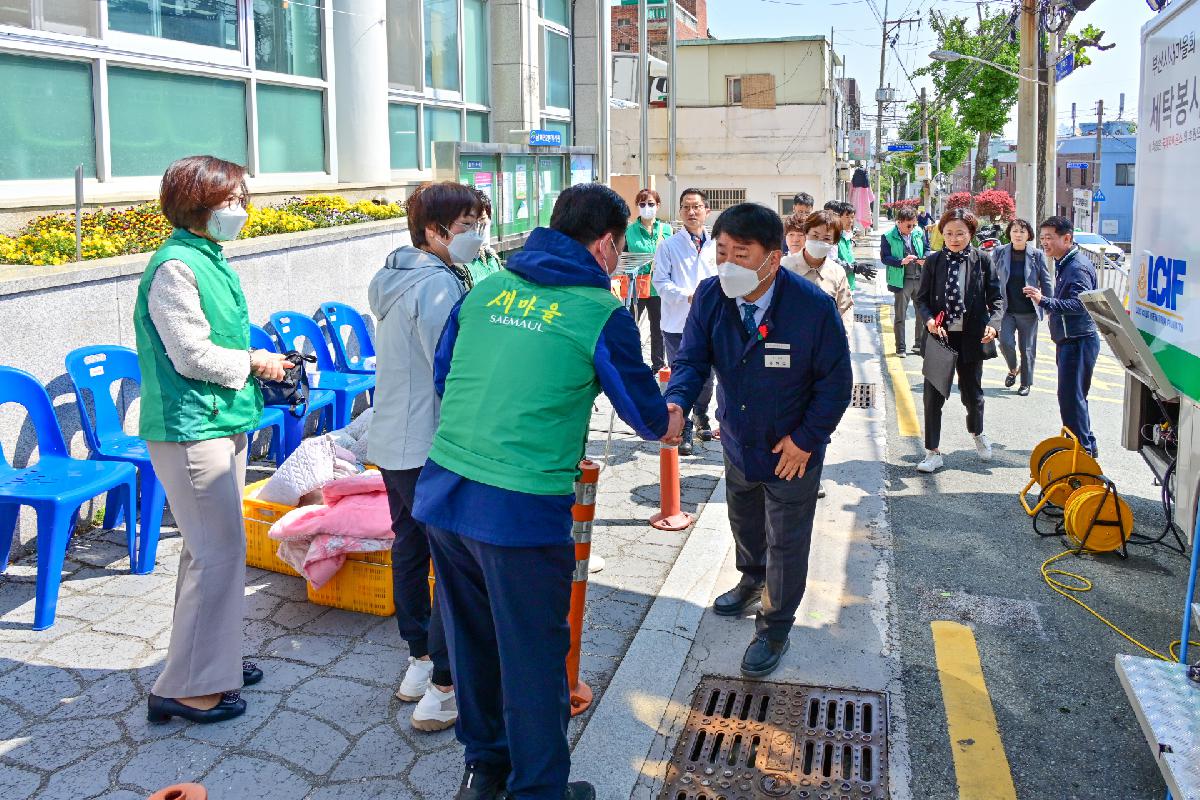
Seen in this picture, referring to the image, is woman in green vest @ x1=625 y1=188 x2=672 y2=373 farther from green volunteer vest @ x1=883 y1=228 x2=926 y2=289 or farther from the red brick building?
the red brick building

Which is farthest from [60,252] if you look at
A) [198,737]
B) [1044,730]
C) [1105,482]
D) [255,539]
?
[1105,482]

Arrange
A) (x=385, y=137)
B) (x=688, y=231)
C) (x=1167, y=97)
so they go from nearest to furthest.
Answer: (x=1167, y=97) → (x=688, y=231) → (x=385, y=137)

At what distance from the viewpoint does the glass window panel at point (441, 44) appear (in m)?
13.5

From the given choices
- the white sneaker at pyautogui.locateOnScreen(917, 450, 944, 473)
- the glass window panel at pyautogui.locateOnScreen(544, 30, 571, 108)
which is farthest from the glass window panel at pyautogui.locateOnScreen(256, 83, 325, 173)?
the white sneaker at pyautogui.locateOnScreen(917, 450, 944, 473)

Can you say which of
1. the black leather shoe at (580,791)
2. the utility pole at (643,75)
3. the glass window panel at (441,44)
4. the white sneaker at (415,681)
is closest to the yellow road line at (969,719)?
the black leather shoe at (580,791)

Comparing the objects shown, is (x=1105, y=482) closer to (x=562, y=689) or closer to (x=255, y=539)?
(x=562, y=689)

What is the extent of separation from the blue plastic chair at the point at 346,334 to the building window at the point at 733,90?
3741 cm

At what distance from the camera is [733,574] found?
5.68 metres

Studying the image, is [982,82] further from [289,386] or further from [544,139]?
[289,386]

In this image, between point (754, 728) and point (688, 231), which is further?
point (688, 231)

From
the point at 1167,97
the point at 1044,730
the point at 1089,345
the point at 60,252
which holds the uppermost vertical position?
the point at 1167,97

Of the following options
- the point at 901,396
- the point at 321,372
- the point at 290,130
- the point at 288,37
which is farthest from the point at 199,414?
the point at 901,396

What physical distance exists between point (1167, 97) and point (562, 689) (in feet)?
13.9

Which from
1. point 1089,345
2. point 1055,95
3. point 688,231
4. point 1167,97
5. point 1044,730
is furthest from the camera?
point 1055,95
